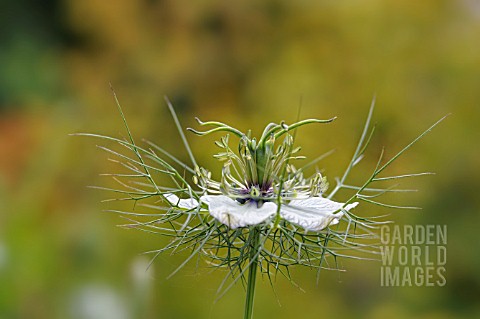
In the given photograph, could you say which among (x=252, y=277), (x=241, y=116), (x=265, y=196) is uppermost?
(x=241, y=116)

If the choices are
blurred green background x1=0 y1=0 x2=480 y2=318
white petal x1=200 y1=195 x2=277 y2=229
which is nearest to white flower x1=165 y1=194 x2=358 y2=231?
white petal x1=200 y1=195 x2=277 y2=229

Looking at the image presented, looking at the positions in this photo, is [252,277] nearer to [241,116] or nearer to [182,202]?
[182,202]

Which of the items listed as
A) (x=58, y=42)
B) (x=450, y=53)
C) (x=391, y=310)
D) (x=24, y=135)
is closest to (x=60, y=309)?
(x=24, y=135)

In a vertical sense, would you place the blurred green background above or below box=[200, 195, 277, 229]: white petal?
above

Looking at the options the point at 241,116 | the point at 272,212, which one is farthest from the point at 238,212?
the point at 241,116

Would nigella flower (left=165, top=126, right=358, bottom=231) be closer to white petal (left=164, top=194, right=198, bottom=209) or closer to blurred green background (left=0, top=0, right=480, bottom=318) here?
white petal (left=164, top=194, right=198, bottom=209)

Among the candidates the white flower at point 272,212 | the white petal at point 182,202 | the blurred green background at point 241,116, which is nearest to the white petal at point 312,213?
the white flower at point 272,212
